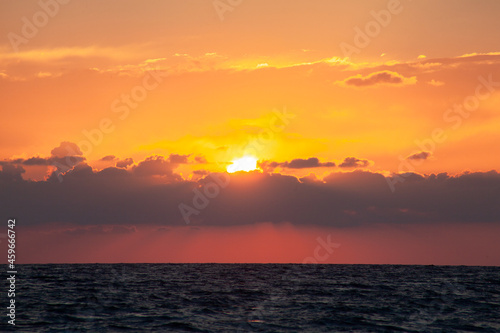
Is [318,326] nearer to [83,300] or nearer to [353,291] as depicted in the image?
[83,300]

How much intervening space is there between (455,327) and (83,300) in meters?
39.5

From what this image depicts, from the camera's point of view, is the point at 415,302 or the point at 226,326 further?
the point at 415,302

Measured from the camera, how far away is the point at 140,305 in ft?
177

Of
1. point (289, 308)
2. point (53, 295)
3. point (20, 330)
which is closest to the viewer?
point (20, 330)

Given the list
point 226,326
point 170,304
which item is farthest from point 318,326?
point 170,304

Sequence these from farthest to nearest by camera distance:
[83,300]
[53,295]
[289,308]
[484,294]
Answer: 1. [484,294]
2. [53,295]
3. [83,300]
4. [289,308]

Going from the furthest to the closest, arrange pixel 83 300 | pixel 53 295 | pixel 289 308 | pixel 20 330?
pixel 53 295 → pixel 83 300 → pixel 289 308 → pixel 20 330

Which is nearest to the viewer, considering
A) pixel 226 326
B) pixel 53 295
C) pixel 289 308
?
pixel 226 326

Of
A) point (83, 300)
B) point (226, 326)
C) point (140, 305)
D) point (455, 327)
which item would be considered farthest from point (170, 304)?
point (455, 327)

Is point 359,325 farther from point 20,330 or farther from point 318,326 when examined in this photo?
point 20,330

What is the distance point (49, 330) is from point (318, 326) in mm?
21105

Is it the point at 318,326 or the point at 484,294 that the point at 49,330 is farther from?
the point at 484,294

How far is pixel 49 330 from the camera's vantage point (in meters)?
38.4

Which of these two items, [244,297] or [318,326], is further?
[244,297]
